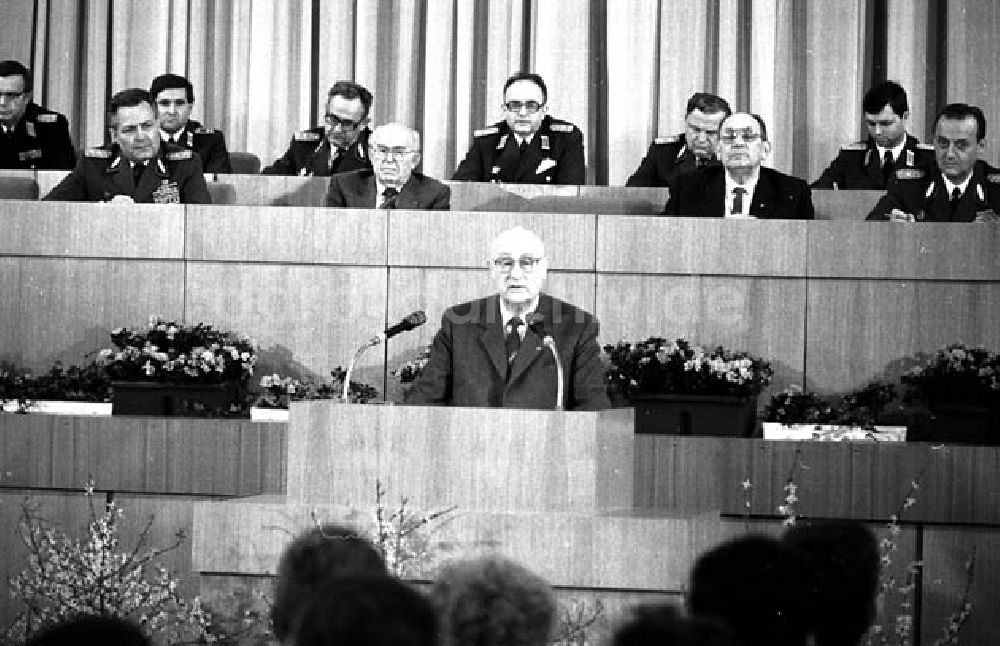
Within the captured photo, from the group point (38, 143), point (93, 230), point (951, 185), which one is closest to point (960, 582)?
point (951, 185)

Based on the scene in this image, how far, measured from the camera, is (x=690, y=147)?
34.7 feet

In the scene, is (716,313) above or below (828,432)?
above

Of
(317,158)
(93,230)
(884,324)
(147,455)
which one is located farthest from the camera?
(317,158)

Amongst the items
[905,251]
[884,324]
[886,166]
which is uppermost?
[886,166]

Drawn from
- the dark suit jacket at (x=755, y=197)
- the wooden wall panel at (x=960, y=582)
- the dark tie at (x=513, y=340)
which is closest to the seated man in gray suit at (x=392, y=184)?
the dark suit jacket at (x=755, y=197)

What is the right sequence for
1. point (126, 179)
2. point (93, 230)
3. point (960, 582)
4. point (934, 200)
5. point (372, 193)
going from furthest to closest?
point (126, 179) < point (372, 193) < point (934, 200) < point (93, 230) < point (960, 582)

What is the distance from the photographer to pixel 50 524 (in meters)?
7.43

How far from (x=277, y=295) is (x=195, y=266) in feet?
1.23

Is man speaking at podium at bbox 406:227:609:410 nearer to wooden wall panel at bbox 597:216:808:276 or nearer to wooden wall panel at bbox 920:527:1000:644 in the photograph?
wooden wall panel at bbox 920:527:1000:644

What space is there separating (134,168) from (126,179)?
82 mm

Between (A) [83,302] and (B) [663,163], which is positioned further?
(B) [663,163]

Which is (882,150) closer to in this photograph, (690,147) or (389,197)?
(690,147)

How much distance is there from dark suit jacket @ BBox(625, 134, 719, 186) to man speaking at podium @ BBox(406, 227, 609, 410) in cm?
385

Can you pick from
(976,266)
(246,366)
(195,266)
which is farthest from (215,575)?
(976,266)
